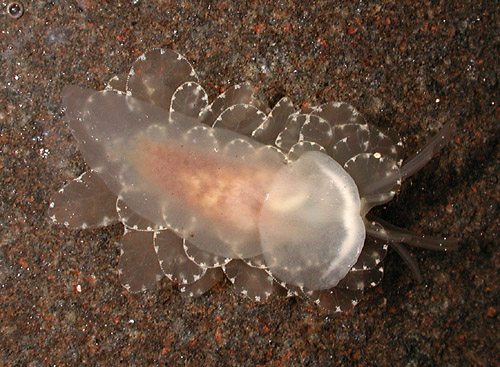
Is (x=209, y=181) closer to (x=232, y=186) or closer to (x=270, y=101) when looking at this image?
(x=232, y=186)

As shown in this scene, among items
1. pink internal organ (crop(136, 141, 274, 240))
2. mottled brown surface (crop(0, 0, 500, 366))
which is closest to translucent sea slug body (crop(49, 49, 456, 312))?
pink internal organ (crop(136, 141, 274, 240))

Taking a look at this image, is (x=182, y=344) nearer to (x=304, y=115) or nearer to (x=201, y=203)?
(x=201, y=203)

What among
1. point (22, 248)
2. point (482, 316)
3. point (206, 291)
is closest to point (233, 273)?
point (206, 291)

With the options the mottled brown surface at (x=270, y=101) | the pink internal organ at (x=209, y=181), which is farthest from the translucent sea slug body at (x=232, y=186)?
the mottled brown surface at (x=270, y=101)

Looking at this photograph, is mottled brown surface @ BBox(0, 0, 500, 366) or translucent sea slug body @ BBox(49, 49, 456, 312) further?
mottled brown surface @ BBox(0, 0, 500, 366)

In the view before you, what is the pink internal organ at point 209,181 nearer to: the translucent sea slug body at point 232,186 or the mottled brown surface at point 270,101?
the translucent sea slug body at point 232,186

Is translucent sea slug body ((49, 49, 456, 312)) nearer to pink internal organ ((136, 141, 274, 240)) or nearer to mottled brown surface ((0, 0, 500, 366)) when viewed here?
pink internal organ ((136, 141, 274, 240))
